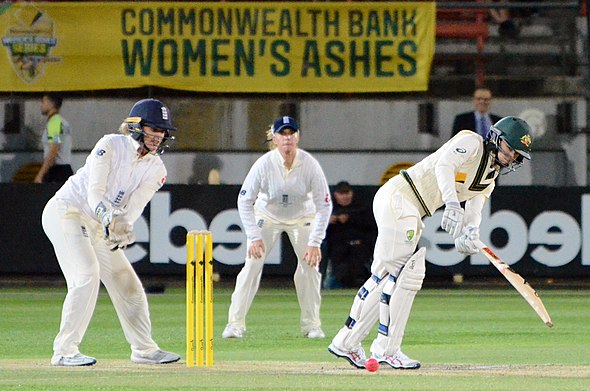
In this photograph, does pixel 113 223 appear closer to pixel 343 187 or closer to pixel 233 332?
pixel 233 332

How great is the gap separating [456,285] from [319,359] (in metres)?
7.65

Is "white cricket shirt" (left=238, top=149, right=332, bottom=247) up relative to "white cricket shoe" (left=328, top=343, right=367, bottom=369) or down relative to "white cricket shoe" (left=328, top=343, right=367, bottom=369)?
up

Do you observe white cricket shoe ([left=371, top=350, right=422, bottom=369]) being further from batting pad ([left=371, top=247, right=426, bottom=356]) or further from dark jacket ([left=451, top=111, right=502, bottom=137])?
dark jacket ([left=451, top=111, right=502, bottom=137])

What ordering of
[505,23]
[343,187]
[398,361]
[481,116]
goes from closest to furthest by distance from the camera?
[398,361], [343,187], [481,116], [505,23]

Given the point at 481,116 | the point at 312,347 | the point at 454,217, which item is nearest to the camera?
the point at 454,217

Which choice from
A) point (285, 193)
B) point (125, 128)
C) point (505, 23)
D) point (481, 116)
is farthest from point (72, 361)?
point (505, 23)

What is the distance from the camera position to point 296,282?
12.9m

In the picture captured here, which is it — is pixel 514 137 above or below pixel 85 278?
above

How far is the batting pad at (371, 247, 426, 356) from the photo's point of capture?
31.1 feet

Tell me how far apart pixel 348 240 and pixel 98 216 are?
8.31m

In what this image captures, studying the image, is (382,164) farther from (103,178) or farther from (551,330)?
(103,178)

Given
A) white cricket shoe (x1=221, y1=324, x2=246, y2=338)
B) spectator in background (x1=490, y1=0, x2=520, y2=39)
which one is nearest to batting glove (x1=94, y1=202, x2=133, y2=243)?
white cricket shoe (x1=221, y1=324, x2=246, y2=338)

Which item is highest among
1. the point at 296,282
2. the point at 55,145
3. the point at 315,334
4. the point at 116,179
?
the point at 55,145

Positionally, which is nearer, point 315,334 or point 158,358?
point 158,358
